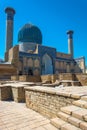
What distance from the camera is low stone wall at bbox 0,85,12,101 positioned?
6699 millimetres

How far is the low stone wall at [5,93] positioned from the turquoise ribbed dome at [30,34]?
1202 inches

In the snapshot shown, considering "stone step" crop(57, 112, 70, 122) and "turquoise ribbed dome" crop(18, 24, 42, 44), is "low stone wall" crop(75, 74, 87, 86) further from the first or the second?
"turquoise ribbed dome" crop(18, 24, 42, 44)

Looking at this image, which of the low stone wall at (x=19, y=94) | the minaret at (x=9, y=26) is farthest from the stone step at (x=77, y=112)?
the minaret at (x=9, y=26)

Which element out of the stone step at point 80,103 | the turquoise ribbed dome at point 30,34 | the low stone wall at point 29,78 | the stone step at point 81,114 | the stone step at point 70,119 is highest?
the turquoise ribbed dome at point 30,34

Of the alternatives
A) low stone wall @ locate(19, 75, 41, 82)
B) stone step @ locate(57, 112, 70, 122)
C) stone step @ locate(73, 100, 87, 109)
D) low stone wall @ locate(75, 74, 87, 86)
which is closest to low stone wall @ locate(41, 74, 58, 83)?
low stone wall @ locate(19, 75, 41, 82)

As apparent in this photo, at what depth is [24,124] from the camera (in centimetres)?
332

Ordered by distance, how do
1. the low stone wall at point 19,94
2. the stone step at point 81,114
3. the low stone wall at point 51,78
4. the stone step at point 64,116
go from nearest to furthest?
1. the stone step at point 81,114
2. the stone step at point 64,116
3. the low stone wall at point 19,94
4. the low stone wall at point 51,78

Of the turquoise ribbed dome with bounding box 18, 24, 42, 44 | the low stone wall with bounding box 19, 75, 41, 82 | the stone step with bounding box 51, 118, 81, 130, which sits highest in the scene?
the turquoise ribbed dome with bounding box 18, 24, 42, 44

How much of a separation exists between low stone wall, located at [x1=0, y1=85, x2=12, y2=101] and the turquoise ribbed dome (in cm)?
3052

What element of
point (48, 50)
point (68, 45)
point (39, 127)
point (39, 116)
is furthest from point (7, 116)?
point (68, 45)

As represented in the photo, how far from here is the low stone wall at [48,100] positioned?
3362 millimetres

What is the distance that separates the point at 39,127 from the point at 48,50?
33053 mm

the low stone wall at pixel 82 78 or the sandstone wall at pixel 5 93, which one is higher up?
→ the low stone wall at pixel 82 78

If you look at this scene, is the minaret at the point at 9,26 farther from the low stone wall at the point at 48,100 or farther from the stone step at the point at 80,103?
the stone step at the point at 80,103
